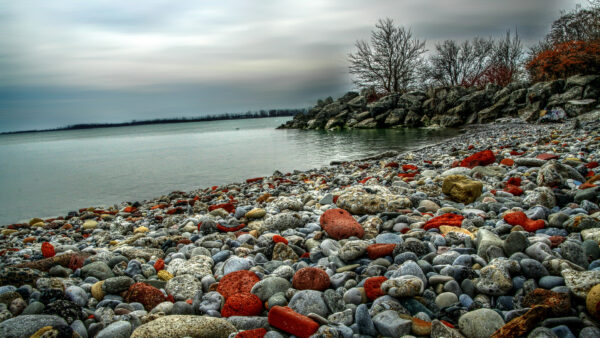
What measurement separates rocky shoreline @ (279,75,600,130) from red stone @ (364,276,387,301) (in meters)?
18.6

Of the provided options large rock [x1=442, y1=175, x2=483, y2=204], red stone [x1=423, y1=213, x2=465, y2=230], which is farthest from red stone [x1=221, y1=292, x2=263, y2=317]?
large rock [x1=442, y1=175, x2=483, y2=204]

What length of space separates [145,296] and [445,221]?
9.40 feet

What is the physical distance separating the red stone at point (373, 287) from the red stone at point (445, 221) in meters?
1.33

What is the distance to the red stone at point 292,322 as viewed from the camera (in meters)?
1.90

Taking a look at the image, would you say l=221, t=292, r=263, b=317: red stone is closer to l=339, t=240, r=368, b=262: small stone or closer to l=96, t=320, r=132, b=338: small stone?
l=96, t=320, r=132, b=338: small stone

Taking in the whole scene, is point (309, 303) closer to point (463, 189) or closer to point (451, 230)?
point (451, 230)

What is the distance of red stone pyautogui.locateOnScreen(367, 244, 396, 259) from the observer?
2.76 m

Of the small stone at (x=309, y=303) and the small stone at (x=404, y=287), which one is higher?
the small stone at (x=404, y=287)

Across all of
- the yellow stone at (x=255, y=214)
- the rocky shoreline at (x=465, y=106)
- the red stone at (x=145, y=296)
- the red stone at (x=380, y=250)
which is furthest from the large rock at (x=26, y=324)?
the rocky shoreline at (x=465, y=106)

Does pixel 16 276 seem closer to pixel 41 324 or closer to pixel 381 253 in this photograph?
pixel 41 324

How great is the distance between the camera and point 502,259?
2.20 metres


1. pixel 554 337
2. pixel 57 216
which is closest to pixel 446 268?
pixel 554 337

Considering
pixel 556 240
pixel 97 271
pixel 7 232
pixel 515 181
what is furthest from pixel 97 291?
pixel 7 232

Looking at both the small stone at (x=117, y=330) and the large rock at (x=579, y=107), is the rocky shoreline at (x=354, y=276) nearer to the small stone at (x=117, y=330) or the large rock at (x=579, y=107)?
the small stone at (x=117, y=330)
